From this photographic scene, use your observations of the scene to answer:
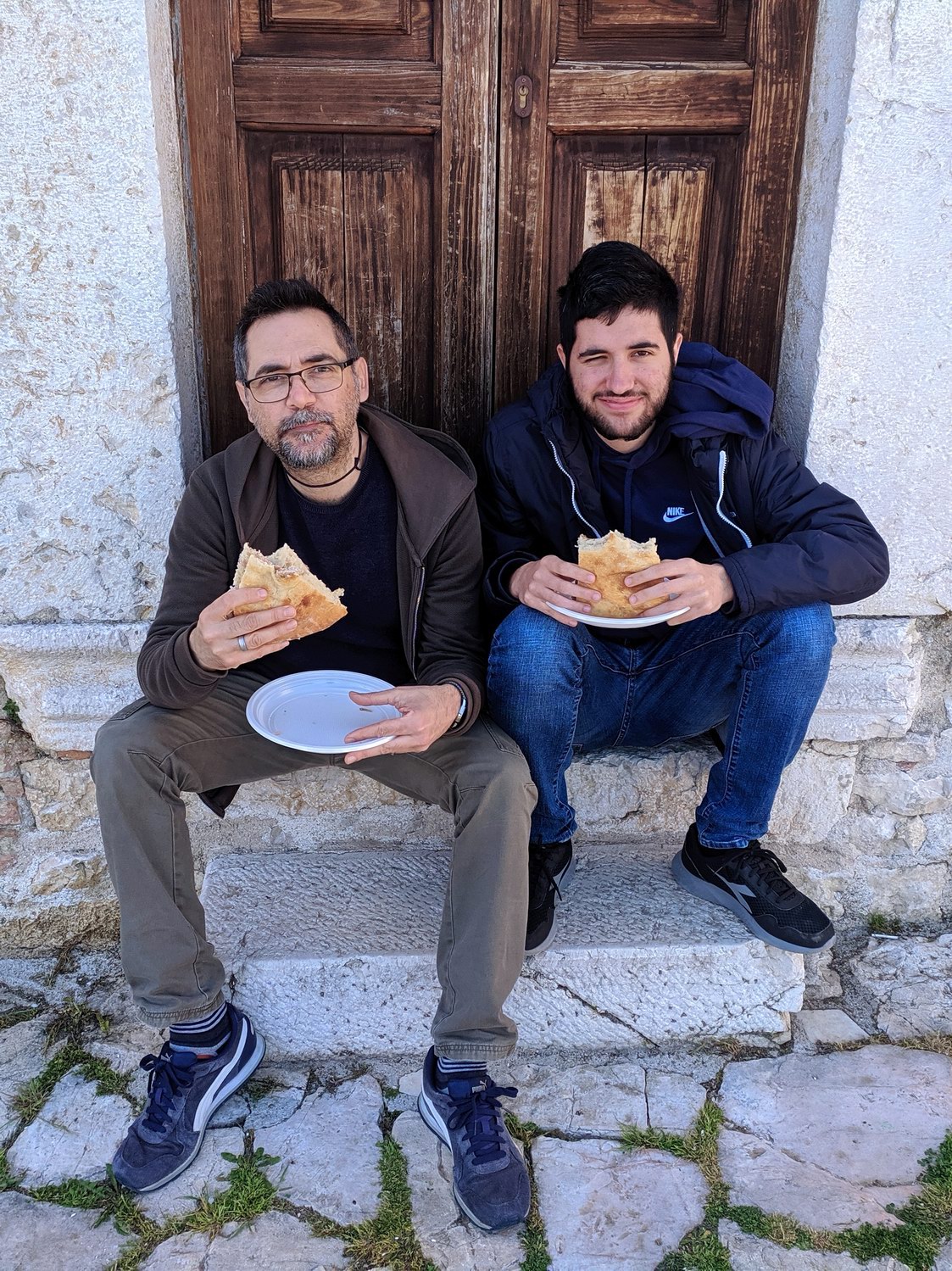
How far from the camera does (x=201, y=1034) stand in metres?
2.24

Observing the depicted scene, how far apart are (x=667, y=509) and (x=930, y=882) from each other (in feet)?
4.62

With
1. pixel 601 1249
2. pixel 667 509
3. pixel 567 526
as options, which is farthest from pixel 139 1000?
pixel 667 509

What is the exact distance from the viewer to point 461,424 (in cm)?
296

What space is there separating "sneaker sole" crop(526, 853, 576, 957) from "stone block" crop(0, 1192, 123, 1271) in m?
0.98

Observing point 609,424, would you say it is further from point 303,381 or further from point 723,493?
point 303,381

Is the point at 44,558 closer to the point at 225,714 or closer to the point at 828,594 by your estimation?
the point at 225,714

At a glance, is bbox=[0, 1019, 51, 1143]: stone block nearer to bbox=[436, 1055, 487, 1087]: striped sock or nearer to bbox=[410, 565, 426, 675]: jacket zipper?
bbox=[436, 1055, 487, 1087]: striped sock

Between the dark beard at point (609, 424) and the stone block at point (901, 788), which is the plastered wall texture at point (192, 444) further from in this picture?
the dark beard at point (609, 424)

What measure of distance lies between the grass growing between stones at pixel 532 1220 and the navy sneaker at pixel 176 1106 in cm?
65

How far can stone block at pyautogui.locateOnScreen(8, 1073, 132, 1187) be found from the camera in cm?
214

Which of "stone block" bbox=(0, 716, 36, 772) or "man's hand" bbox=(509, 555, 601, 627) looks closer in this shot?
"man's hand" bbox=(509, 555, 601, 627)

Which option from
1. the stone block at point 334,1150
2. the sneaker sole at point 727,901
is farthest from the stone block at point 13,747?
the sneaker sole at point 727,901

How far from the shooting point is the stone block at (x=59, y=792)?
9.20ft

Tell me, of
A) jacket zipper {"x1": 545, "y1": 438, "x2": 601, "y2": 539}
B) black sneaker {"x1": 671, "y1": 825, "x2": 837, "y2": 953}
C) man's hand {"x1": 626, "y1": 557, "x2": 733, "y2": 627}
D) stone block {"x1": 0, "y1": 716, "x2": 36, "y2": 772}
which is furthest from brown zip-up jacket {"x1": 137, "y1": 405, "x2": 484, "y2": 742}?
black sneaker {"x1": 671, "y1": 825, "x2": 837, "y2": 953}
